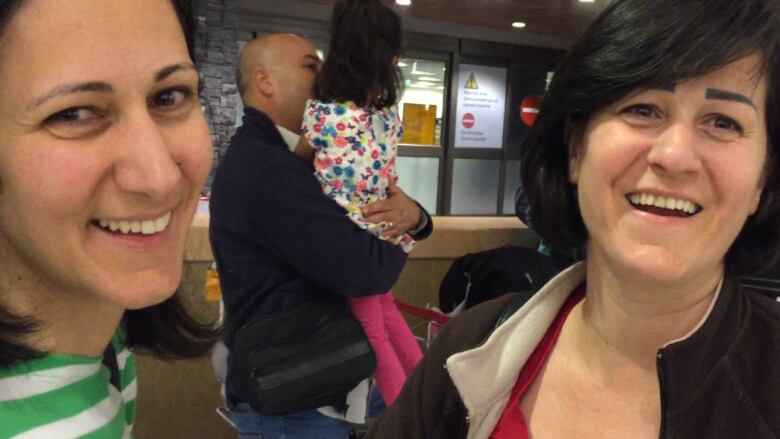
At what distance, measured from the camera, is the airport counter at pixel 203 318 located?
253cm

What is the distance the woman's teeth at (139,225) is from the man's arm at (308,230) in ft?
2.29

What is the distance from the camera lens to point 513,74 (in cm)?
802

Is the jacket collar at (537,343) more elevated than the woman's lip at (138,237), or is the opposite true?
the woman's lip at (138,237)

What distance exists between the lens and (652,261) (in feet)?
3.34

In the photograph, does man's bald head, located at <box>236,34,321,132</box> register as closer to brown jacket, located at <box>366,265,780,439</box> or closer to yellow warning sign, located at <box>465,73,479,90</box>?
brown jacket, located at <box>366,265,780,439</box>

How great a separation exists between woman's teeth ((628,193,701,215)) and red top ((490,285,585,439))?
0.31m

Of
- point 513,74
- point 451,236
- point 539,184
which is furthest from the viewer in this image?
point 513,74

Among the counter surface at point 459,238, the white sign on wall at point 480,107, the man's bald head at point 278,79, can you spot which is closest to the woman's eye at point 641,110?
the man's bald head at point 278,79

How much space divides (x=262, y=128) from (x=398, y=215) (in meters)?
0.45

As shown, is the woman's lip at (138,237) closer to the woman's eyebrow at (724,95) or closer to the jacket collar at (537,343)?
the jacket collar at (537,343)

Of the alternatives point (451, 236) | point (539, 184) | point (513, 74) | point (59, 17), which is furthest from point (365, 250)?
point (513, 74)

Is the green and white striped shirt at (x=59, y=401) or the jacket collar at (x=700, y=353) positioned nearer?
the green and white striped shirt at (x=59, y=401)

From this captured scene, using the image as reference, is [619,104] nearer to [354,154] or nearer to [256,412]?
[354,154]

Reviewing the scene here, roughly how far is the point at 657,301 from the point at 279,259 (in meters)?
0.93
